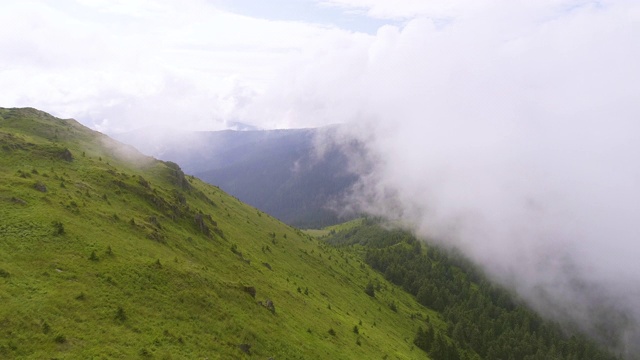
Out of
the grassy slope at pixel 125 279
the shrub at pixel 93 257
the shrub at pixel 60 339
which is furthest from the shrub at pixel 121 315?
the shrub at pixel 93 257

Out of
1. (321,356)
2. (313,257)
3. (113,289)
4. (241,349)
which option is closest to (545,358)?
(313,257)

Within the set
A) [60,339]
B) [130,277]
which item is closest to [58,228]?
[130,277]

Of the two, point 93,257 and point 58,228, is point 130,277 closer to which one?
point 93,257

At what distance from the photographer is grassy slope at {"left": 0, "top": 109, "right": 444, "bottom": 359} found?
34.1 m

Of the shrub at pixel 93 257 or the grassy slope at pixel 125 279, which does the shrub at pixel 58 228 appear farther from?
the shrub at pixel 93 257

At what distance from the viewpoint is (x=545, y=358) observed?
184500mm

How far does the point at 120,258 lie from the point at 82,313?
425 inches

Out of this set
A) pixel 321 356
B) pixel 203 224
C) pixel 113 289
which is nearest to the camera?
pixel 113 289

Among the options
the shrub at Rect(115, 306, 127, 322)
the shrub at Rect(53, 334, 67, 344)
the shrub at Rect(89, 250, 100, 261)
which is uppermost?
the shrub at Rect(89, 250, 100, 261)

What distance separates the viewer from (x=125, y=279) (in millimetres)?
42406

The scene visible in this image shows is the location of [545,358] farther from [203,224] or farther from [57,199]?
[57,199]

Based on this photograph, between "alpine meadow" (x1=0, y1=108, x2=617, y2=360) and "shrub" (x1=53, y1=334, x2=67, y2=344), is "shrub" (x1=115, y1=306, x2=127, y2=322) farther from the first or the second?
"shrub" (x1=53, y1=334, x2=67, y2=344)

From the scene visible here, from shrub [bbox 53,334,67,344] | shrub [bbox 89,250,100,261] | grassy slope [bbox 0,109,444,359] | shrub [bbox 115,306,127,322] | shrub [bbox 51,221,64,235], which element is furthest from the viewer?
shrub [bbox 51,221,64,235]

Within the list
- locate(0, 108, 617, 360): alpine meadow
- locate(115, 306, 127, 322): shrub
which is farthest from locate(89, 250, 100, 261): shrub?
locate(115, 306, 127, 322): shrub
